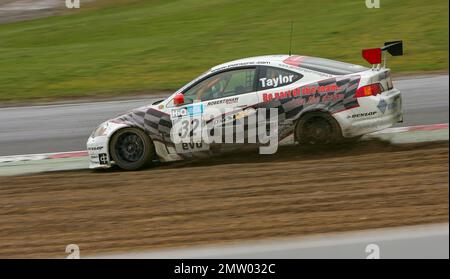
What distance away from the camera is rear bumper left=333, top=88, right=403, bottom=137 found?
981cm

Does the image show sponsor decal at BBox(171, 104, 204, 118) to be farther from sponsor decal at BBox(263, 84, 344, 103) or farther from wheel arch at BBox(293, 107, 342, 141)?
wheel arch at BBox(293, 107, 342, 141)

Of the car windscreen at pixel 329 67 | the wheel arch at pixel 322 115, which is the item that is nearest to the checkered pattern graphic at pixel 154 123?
the wheel arch at pixel 322 115

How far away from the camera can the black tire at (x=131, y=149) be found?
10531 mm

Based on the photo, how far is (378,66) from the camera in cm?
1009

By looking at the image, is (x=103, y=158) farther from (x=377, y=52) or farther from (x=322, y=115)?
(x=377, y=52)

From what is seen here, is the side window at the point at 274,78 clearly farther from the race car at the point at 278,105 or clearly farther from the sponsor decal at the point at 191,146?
the sponsor decal at the point at 191,146

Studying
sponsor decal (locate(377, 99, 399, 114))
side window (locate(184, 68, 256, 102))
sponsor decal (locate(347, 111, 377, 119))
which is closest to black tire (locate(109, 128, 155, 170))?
side window (locate(184, 68, 256, 102))

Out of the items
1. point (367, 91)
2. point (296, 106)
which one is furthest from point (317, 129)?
point (367, 91)

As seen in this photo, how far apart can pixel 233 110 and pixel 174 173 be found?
1116mm

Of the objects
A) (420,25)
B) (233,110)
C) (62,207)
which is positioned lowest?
(62,207)

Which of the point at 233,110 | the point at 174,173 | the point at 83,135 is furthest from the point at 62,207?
the point at 83,135

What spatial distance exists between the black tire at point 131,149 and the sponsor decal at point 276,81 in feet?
5.72
